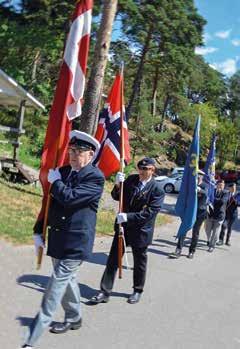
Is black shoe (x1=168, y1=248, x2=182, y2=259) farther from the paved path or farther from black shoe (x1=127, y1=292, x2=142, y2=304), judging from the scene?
black shoe (x1=127, y1=292, x2=142, y2=304)

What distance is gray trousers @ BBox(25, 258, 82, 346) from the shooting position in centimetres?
460

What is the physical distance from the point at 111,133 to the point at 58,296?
12.1 feet

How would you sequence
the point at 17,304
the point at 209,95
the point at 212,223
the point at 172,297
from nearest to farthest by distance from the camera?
the point at 17,304
the point at 172,297
the point at 212,223
the point at 209,95

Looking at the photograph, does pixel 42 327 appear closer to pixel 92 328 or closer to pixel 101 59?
pixel 92 328

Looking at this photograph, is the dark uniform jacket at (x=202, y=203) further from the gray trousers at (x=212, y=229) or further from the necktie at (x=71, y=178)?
the necktie at (x=71, y=178)

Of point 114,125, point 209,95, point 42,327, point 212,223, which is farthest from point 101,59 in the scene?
point 209,95

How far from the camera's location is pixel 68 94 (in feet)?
18.8

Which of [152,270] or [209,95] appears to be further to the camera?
[209,95]

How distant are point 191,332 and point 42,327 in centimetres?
209

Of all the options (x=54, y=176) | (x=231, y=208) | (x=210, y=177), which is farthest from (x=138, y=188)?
(x=231, y=208)

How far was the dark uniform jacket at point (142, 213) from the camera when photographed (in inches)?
262

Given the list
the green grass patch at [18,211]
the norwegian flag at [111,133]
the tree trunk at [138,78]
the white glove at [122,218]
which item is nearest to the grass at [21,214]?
the green grass patch at [18,211]

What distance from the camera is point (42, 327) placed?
181 inches

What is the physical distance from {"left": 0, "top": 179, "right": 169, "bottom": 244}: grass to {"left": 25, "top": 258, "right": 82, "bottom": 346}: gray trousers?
160 inches
